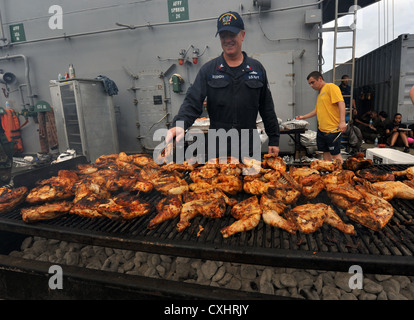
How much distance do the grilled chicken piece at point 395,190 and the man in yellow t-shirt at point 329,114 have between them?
11.6 ft

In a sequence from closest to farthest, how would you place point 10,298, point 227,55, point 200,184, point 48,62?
point 10,298
point 200,184
point 227,55
point 48,62

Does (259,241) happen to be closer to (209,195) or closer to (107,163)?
(209,195)

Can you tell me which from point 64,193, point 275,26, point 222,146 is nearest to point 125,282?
point 64,193

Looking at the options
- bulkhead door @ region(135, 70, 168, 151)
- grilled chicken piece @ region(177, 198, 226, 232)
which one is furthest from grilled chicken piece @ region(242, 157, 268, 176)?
bulkhead door @ region(135, 70, 168, 151)

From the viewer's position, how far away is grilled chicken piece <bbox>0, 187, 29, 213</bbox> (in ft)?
7.95

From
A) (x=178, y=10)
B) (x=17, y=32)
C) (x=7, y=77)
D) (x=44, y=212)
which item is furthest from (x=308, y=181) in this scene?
(x=7, y=77)

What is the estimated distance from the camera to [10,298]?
206 centimetres

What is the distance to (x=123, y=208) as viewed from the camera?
6.64ft

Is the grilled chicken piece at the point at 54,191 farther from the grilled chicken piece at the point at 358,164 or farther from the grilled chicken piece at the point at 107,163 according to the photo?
the grilled chicken piece at the point at 358,164

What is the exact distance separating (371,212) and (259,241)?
2.72 feet

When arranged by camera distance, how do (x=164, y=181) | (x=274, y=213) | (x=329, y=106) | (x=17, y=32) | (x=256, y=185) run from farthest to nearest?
(x=17, y=32), (x=329, y=106), (x=164, y=181), (x=256, y=185), (x=274, y=213)

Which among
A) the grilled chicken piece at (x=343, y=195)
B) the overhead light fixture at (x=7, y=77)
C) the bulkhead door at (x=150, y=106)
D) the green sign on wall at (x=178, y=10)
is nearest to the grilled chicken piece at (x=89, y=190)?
the grilled chicken piece at (x=343, y=195)
